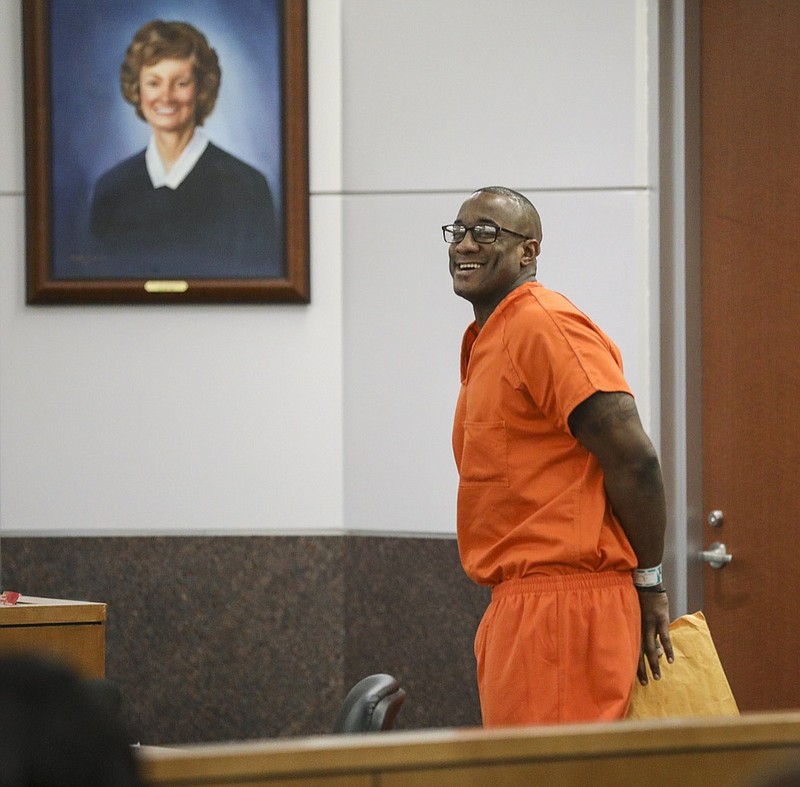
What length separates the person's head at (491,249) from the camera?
2.57 metres

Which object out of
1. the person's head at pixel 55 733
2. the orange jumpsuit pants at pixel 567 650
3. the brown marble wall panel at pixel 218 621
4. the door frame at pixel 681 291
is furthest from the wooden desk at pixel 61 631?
the person's head at pixel 55 733

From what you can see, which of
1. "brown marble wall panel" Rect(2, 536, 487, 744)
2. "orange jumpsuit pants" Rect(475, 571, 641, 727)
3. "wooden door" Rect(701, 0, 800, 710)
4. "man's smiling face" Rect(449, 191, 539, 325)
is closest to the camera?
"orange jumpsuit pants" Rect(475, 571, 641, 727)

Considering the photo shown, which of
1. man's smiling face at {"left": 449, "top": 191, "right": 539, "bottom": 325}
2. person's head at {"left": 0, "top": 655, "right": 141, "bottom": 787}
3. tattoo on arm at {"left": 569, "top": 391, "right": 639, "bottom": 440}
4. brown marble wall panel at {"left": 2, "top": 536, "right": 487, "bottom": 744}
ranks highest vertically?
man's smiling face at {"left": 449, "top": 191, "right": 539, "bottom": 325}

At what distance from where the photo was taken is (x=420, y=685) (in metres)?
3.74

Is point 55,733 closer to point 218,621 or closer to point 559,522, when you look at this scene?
point 559,522

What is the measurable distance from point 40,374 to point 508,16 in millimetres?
1813

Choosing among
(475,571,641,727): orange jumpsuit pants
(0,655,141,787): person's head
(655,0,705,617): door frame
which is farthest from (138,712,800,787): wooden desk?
(655,0,705,617): door frame

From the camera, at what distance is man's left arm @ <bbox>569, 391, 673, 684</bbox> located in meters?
2.25

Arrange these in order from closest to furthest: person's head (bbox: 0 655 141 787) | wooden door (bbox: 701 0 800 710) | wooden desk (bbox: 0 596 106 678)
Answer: person's head (bbox: 0 655 141 787), wooden desk (bbox: 0 596 106 678), wooden door (bbox: 701 0 800 710)

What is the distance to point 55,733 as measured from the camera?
31.7 inches

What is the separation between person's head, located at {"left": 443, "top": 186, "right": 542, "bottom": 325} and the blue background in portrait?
1331 mm

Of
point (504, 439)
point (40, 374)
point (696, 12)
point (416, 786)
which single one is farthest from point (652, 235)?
point (416, 786)

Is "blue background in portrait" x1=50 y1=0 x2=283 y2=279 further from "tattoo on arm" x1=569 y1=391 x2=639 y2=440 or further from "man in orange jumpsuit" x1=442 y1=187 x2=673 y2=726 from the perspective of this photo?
"tattoo on arm" x1=569 y1=391 x2=639 y2=440

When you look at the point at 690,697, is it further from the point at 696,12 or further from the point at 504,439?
the point at 696,12
